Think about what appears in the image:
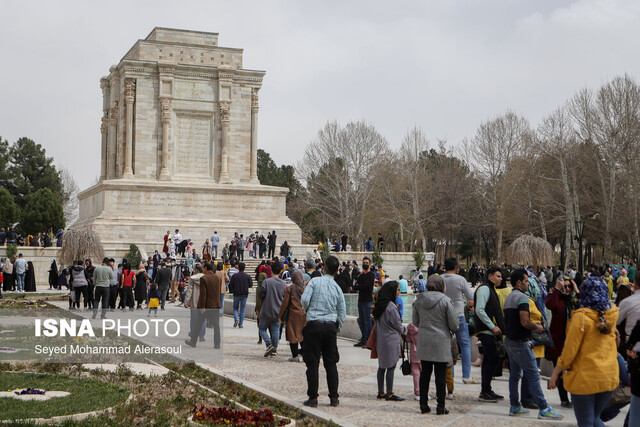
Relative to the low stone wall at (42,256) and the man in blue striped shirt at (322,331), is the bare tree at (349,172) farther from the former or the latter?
the man in blue striped shirt at (322,331)

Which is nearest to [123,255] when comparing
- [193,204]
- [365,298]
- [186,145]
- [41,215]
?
[193,204]

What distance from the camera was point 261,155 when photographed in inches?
2982

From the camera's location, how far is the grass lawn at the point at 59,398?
728cm

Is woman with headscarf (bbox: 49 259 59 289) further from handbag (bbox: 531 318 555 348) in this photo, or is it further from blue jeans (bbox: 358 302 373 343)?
handbag (bbox: 531 318 555 348)

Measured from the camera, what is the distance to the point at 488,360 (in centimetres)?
927

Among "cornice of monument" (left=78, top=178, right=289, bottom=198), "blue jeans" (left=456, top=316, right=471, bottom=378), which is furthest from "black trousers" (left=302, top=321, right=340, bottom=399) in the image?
"cornice of monument" (left=78, top=178, right=289, bottom=198)

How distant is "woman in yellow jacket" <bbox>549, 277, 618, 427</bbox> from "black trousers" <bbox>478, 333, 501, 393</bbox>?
114 inches

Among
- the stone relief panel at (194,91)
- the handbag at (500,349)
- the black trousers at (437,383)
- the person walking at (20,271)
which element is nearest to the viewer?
the black trousers at (437,383)

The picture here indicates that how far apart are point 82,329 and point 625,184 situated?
36.1 meters

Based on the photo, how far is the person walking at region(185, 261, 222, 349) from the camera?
1331 centimetres

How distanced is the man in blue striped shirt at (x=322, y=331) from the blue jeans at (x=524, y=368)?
206cm

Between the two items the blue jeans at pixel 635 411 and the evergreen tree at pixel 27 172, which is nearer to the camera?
the blue jeans at pixel 635 411

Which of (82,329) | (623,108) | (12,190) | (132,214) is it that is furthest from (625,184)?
(12,190)

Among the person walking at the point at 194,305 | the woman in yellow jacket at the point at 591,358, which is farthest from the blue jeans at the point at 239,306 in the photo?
the woman in yellow jacket at the point at 591,358
